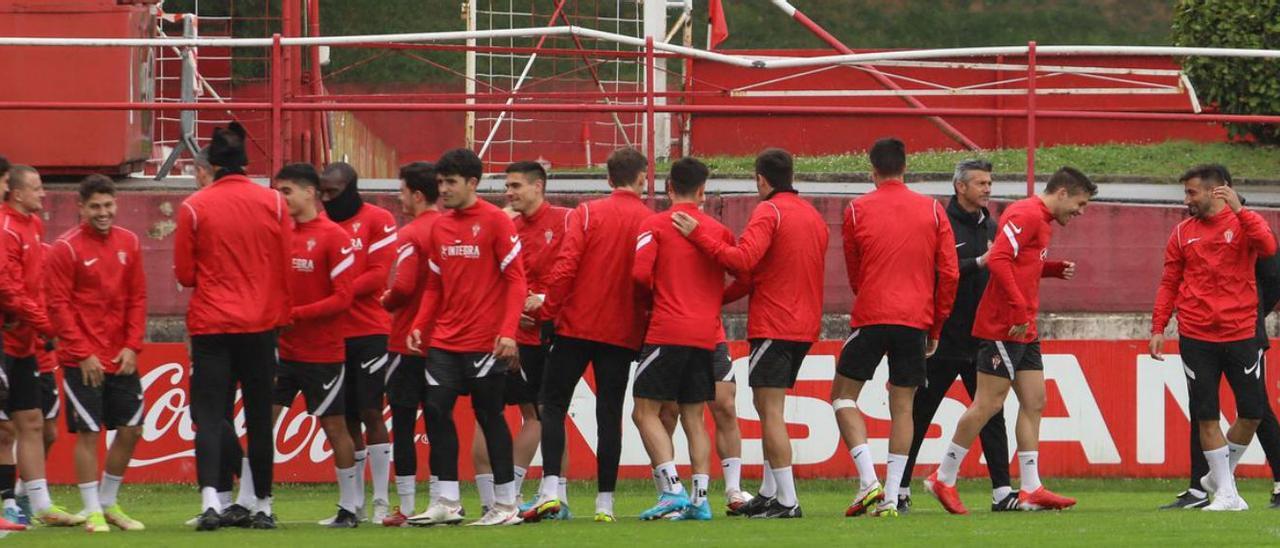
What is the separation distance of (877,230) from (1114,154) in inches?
472

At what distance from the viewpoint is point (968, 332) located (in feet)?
35.1

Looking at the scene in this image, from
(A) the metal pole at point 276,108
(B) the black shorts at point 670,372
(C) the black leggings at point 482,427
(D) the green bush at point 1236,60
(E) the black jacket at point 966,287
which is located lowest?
(C) the black leggings at point 482,427

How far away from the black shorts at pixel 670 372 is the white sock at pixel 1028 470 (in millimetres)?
1984

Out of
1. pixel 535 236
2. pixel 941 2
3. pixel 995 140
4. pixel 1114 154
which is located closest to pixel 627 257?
pixel 535 236

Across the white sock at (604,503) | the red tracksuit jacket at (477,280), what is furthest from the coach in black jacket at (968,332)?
the red tracksuit jacket at (477,280)

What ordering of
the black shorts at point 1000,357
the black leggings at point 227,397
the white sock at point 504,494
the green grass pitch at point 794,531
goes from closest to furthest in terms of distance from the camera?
the green grass pitch at point 794,531, the black leggings at point 227,397, the white sock at point 504,494, the black shorts at point 1000,357

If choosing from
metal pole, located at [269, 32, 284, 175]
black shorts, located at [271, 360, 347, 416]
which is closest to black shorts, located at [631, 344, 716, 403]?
black shorts, located at [271, 360, 347, 416]

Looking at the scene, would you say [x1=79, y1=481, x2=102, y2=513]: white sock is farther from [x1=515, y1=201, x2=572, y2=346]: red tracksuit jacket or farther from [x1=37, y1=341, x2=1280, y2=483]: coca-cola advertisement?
[x1=37, y1=341, x2=1280, y2=483]: coca-cola advertisement

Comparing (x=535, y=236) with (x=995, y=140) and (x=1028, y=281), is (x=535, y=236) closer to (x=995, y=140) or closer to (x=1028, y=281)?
(x=1028, y=281)

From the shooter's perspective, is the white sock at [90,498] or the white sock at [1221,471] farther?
the white sock at [1221,471]

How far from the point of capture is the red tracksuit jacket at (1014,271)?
10.1 metres

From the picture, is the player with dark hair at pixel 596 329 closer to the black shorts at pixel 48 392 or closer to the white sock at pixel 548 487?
the white sock at pixel 548 487

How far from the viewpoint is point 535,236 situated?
10.5 metres

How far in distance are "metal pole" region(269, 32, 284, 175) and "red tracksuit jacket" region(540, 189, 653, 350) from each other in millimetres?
4133
